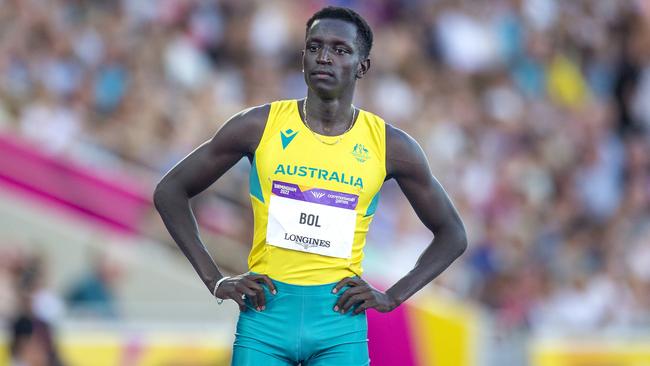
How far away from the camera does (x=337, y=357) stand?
621 centimetres

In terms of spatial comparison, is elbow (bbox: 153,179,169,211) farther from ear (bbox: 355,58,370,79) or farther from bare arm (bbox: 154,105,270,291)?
ear (bbox: 355,58,370,79)

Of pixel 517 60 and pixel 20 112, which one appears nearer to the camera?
pixel 20 112

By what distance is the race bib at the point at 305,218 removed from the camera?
625cm

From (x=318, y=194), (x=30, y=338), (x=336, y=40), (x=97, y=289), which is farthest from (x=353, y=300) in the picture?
(x=97, y=289)

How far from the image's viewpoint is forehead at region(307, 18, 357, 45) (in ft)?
20.5

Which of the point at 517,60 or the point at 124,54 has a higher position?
the point at 517,60

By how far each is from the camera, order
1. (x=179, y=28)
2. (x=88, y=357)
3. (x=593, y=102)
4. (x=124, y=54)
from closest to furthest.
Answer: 1. (x=88, y=357)
2. (x=124, y=54)
3. (x=179, y=28)
4. (x=593, y=102)

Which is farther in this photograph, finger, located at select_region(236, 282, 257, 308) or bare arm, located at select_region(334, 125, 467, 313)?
bare arm, located at select_region(334, 125, 467, 313)

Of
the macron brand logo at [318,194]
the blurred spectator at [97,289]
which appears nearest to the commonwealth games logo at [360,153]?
the macron brand logo at [318,194]

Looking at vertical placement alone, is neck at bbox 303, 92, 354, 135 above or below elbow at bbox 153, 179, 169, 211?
above

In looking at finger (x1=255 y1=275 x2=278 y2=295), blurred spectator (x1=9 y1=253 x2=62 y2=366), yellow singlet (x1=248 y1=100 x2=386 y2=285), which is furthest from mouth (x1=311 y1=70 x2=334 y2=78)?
blurred spectator (x1=9 y1=253 x2=62 y2=366)

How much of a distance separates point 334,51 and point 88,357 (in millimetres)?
5076

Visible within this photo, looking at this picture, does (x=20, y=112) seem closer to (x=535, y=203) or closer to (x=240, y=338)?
(x=535, y=203)

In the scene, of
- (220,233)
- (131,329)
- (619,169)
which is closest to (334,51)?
(131,329)
